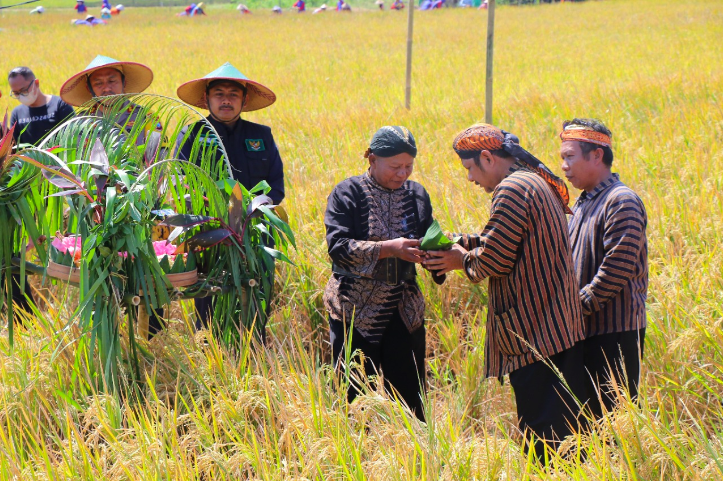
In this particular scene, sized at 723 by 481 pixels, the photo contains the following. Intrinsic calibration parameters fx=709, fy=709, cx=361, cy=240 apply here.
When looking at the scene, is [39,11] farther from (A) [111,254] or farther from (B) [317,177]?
(A) [111,254]

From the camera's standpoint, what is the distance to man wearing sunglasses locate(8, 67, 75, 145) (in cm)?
447

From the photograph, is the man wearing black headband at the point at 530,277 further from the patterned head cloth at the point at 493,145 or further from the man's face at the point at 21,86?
the man's face at the point at 21,86

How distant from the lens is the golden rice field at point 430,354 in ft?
6.53

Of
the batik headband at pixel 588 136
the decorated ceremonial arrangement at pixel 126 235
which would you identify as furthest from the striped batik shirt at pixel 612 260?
the decorated ceremonial arrangement at pixel 126 235

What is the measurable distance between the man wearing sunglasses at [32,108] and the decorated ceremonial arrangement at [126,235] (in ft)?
6.61

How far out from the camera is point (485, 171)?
96.3 inches

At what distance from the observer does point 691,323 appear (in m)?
2.91

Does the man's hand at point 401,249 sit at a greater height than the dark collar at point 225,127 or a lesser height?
lesser

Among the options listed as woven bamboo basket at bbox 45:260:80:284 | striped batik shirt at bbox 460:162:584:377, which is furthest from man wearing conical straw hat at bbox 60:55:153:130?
striped batik shirt at bbox 460:162:584:377

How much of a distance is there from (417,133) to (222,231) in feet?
16.5

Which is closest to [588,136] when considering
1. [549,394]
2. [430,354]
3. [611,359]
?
[611,359]

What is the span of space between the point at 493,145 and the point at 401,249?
1.72ft

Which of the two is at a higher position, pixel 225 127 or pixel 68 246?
pixel 225 127

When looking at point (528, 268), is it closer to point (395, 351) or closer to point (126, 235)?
point (395, 351)
